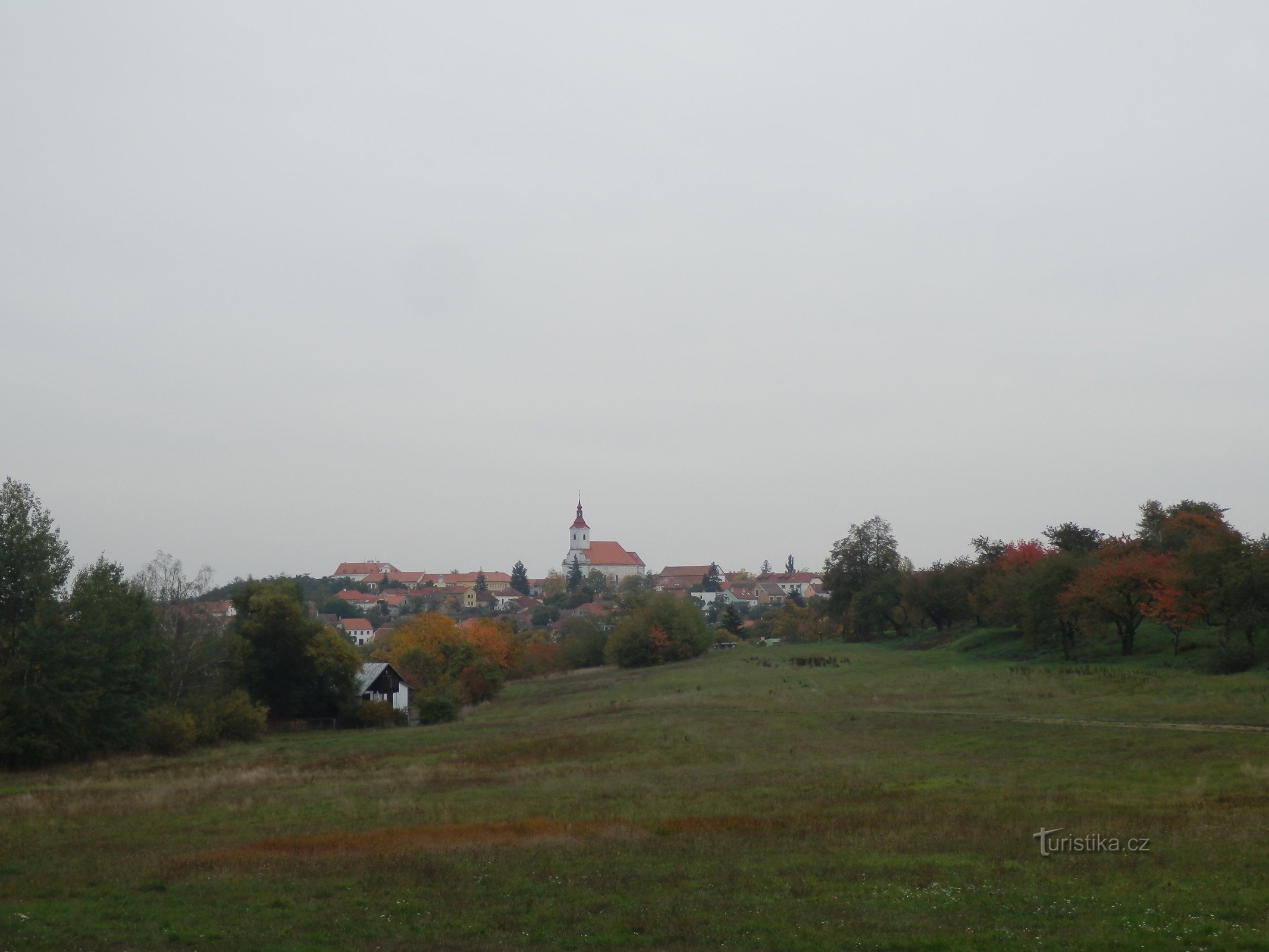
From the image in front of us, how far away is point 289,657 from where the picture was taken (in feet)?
212

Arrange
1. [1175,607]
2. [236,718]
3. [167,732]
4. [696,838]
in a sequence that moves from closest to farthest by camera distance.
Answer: [696,838]
[167,732]
[1175,607]
[236,718]

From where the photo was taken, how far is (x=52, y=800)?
27.8 meters

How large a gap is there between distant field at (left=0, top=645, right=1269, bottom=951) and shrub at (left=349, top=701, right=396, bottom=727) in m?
24.0

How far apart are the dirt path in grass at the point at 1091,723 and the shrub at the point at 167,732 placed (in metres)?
32.7

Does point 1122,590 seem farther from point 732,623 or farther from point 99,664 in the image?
point 732,623

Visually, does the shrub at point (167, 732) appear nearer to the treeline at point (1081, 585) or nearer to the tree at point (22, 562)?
the tree at point (22, 562)

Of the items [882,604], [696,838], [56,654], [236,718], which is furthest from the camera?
[882,604]

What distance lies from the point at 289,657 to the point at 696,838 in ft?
169

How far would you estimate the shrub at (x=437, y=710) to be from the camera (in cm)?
6519

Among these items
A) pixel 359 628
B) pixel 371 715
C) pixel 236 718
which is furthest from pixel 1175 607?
pixel 359 628

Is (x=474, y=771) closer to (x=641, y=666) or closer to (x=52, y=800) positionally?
(x=52, y=800)

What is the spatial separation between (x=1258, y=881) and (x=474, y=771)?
79.7 feet

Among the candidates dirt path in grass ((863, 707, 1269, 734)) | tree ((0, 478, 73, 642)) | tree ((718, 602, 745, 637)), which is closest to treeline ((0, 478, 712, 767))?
tree ((0, 478, 73, 642))

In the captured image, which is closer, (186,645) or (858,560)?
(186,645)
